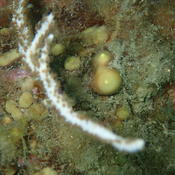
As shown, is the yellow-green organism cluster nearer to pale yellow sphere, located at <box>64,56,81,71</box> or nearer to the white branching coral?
pale yellow sphere, located at <box>64,56,81,71</box>

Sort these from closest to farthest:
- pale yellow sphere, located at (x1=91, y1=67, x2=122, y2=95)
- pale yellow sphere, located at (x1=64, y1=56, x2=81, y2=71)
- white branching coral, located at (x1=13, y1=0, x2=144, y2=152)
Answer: white branching coral, located at (x1=13, y1=0, x2=144, y2=152)
pale yellow sphere, located at (x1=91, y1=67, x2=122, y2=95)
pale yellow sphere, located at (x1=64, y1=56, x2=81, y2=71)

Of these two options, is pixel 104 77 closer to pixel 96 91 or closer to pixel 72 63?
pixel 96 91

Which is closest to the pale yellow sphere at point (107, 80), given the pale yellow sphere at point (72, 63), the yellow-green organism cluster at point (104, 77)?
the yellow-green organism cluster at point (104, 77)

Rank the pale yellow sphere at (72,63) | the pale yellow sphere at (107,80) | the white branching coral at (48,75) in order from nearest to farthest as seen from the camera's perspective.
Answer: the white branching coral at (48,75) < the pale yellow sphere at (107,80) < the pale yellow sphere at (72,63)

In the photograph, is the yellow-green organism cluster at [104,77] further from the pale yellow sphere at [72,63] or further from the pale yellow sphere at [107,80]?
the pale yellow sphere at [72,63]

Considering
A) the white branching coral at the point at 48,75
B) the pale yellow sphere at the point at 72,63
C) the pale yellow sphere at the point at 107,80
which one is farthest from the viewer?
the pale yellow sphere at the point at 72,63

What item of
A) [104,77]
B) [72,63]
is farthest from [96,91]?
[72,63]

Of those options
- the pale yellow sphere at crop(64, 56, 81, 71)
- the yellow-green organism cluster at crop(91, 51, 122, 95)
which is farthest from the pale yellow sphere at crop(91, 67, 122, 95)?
the pale yellow sphere at crop(64, 56, 81, 71)

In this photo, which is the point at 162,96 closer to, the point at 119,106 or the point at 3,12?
the point at 119,106
